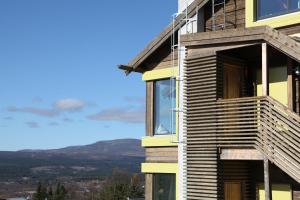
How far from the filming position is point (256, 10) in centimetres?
1678

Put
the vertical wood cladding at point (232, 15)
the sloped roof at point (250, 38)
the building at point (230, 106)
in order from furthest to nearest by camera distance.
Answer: the vertical wood cladding at point (232, 15) < the building at point (230, 106) < the sloped roof at point (250, 38)

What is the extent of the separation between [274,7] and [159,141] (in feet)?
18.3

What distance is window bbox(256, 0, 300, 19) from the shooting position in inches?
625

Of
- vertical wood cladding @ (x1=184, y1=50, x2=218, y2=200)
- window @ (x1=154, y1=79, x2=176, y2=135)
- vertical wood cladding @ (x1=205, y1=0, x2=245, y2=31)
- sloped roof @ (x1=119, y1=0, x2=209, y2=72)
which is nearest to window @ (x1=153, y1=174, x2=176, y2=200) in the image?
window @ (x1=154, y1=79, x2=176, y2=135)

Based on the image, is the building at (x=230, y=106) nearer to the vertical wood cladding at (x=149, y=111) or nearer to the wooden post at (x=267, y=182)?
the wooden post at (x=267, y=182)

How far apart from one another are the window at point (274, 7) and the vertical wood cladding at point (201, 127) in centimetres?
210

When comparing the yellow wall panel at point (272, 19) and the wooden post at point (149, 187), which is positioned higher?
the yellow wall panel at point (272, 19)

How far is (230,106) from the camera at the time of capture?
51.3 ft

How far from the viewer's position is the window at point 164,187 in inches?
711

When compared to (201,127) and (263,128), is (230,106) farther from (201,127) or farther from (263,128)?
(263,128)

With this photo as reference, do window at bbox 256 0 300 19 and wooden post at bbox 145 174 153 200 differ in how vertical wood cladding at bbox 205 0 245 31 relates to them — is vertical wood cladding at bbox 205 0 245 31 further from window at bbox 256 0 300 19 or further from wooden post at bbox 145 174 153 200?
wooden post at bbox 145 174 153 200

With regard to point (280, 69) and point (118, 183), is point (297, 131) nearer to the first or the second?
point (280, 69)

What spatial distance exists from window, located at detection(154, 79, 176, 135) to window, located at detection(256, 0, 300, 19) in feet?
12.0

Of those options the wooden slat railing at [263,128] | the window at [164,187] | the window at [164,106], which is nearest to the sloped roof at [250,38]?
the wooden slat railing at [263,128]
